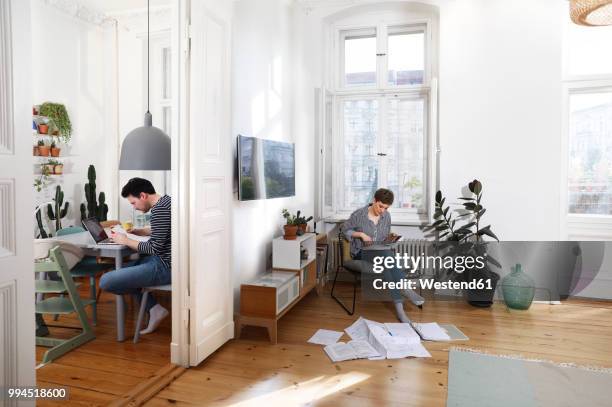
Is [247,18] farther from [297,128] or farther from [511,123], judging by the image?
[511,123]

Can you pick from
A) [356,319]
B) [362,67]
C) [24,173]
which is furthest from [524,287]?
[24,173]

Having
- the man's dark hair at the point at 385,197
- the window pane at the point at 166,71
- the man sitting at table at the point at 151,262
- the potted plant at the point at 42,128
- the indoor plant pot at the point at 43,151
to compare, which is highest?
the window pane at the point at 166,71

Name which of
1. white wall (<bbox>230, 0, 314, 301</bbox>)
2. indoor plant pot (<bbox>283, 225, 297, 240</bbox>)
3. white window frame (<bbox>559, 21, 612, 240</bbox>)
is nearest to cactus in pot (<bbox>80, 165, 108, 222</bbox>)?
white wall (<bbox>230, 0, 314, 301</bbox>)

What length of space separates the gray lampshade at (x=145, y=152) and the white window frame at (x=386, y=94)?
223cm

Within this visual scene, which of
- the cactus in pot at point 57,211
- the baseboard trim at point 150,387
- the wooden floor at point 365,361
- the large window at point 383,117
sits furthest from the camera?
the large window at point 383,117

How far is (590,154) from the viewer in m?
4.79

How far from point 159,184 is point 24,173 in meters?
4.06

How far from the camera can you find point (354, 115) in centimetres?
545

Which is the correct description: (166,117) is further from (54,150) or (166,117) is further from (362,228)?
(362,228)

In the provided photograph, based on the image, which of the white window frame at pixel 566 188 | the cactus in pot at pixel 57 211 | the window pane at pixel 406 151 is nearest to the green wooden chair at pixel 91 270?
the cactus in pot at pixel 57 211

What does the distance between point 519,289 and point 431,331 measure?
1166 millimetres

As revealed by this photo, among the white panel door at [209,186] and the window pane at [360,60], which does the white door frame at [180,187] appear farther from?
the window pane at [360,60]

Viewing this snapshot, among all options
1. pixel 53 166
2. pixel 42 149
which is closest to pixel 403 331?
pixel 53 166

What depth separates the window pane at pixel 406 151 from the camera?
17.2 ft
